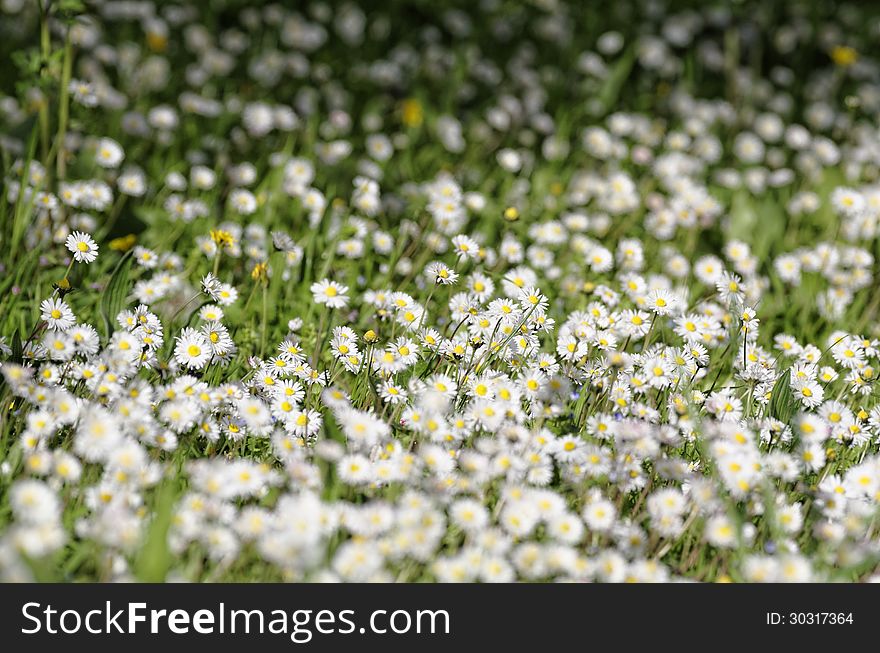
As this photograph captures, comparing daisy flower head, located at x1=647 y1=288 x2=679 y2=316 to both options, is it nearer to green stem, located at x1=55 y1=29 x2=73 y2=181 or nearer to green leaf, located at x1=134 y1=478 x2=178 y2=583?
green leaf, located at x1=134 y1=478 x2=178 y2=583

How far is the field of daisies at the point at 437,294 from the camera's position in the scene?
2.33 metres

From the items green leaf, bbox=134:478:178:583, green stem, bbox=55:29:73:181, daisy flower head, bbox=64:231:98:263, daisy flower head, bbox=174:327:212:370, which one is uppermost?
green stem, bbox=55:29:73:181

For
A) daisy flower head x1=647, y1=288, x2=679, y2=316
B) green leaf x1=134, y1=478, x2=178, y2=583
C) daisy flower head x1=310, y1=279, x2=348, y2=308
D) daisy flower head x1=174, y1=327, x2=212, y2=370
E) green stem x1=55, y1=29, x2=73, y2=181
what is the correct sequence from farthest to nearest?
green stem x1=55, y1=29, x2=73, y2=181
daisy flower head x1=310, y1=279, x2=348, y2=308
daisy flower head x1=647, y1=288, x2=679, y2=316
daisy flower head x1=174, y1=327, x2=212, y2=370
green leaf x1=134, y1=478, x2=178, y2=583

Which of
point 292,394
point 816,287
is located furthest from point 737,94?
point 292,394

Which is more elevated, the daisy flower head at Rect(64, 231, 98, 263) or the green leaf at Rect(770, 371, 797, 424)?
the daisy flower head at Rect(64, 231, 98, 263)

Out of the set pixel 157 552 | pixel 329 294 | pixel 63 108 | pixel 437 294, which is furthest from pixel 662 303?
pixel 63 108

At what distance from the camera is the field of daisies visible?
7.64 ft

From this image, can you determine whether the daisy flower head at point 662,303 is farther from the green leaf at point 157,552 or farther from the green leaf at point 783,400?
the green leaf at point 157,552

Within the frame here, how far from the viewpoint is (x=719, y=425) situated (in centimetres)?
264

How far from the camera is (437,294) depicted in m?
3.66

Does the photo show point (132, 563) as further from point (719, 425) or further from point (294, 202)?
point (294, 202)

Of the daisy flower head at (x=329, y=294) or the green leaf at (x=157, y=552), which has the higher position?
the daisy flower head at (x=329, y=294)
